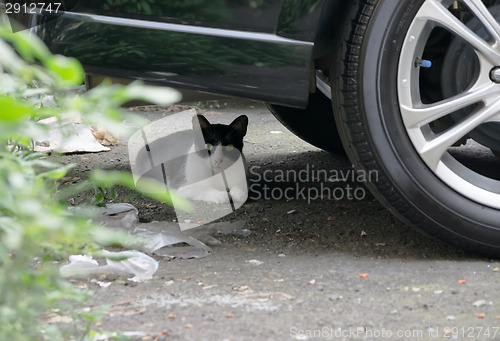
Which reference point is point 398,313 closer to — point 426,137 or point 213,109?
point 426,137

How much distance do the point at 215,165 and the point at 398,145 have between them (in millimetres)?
1633

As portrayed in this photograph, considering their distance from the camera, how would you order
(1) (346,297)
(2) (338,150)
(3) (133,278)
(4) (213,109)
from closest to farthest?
(1) (346,297) → (3) (133,278) → (2) (338,150) → (4) (213,109)

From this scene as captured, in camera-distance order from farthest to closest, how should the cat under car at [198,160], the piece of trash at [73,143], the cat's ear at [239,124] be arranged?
the piece of trash at [73,143]
the cat's ear at [239,124]
the cat under car at [198,160]

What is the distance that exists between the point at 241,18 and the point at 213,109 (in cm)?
416

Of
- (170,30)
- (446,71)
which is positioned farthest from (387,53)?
(170,30)

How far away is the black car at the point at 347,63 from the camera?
2.18 m

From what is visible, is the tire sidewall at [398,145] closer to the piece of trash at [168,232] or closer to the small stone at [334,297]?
the small stone at [334,297]

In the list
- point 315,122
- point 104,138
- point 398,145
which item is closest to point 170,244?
point 398,145

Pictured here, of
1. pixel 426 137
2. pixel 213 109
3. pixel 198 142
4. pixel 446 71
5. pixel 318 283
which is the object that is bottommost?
pixel 213 109

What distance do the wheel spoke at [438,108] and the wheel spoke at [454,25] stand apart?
4.1 inches

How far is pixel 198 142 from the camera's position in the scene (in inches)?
152

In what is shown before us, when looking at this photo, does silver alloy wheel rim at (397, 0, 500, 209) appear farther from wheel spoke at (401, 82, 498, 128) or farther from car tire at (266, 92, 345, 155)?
car tire at (266, 92, 345, 155)

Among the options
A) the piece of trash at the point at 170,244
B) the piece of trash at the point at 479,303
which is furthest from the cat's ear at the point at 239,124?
the piece of trash at the point at 479,303

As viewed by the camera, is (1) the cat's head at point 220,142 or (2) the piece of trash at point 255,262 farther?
(1) the cat's head at point 220,142
